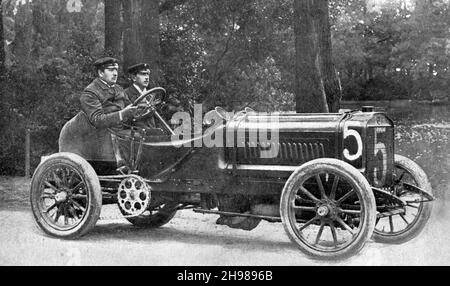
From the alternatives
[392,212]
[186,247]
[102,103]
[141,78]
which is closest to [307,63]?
[141,78]

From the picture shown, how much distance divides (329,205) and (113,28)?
747 cm

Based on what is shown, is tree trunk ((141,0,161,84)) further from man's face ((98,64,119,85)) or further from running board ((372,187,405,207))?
running board ((372,187,405,207))

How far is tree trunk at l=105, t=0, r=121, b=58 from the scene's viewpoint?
1107 centimetres

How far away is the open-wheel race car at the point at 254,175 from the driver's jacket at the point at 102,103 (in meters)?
0.15

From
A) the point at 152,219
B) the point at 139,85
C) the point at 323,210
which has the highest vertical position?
the point at 139,85

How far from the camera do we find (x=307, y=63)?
850cm

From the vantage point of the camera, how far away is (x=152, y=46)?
898 centimetres

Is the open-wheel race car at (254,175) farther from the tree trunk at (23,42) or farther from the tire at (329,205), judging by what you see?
the tree trunk at (23,42)

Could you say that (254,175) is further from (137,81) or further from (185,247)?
(137,81)

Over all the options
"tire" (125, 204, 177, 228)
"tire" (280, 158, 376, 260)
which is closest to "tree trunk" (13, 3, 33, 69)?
"tire" (125, 204, 177, 228)

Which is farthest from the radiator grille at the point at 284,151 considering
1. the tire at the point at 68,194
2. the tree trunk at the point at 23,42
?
the tree trunk at the point at 23,42

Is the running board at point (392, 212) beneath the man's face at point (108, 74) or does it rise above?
beneath

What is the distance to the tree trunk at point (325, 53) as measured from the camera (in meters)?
8.58

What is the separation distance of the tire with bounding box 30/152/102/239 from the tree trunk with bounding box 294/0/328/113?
3.61 meters
